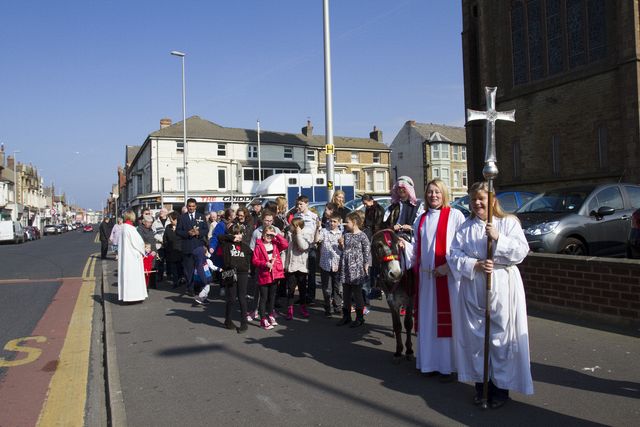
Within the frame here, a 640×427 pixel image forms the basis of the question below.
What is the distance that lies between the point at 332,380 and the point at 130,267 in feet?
19.5

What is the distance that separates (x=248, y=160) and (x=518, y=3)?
31803 millimetres

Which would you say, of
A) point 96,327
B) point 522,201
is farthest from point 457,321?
point 522,201

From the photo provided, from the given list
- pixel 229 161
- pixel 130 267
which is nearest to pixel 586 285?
pixel 130 267

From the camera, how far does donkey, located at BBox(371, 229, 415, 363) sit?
5.27 meters

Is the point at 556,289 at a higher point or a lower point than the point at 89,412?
higher

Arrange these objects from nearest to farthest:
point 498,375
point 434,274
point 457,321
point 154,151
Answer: point 498,375, point 457,321, point 434,274, point 154,151

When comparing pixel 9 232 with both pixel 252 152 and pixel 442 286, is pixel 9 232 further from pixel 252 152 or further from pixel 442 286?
pixel 442 286

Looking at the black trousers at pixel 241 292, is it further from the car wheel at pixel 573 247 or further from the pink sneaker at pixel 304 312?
the car wheel at pixel 573 247

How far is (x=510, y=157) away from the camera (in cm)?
2725

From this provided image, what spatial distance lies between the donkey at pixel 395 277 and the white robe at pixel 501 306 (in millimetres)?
1020

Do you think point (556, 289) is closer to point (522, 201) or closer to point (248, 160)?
point (522, 201)

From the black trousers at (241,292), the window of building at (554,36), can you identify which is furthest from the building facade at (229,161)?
the black trousers at (241,292)

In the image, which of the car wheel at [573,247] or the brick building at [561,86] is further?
the brick building at [561,86]

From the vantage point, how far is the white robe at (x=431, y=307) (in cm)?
478
